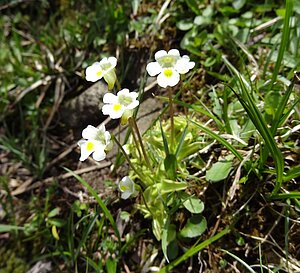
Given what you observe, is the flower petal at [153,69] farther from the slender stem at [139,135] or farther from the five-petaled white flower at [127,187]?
the five-petaled white flower at [127,187]

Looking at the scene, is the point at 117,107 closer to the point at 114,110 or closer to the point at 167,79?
the point at 114,110

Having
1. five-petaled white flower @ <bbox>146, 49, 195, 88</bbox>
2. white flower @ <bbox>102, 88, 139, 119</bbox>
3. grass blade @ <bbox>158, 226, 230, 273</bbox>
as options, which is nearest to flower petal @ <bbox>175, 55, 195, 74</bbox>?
five-petaled white flower @ <bbox>146, 49, 195, 88</bbox>

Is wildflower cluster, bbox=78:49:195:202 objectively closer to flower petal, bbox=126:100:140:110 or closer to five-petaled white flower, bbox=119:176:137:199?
flower petal, bbox=126:100:140:110

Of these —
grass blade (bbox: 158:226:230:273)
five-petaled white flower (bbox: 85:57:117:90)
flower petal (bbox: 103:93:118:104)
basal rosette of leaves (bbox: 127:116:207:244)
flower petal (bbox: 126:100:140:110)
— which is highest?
five-petaled white flower (bbox: 85:57:117:90)

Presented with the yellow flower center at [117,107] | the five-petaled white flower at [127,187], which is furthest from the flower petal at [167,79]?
the five-petaled white flower at [127,187]

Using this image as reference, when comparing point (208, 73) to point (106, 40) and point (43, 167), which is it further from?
point (43, 167)

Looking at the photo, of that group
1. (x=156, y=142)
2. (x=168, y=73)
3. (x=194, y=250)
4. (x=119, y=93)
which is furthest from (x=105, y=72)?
(x=194, y=250)
